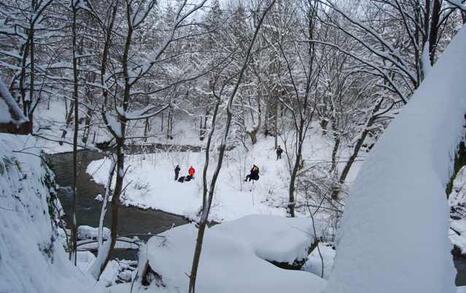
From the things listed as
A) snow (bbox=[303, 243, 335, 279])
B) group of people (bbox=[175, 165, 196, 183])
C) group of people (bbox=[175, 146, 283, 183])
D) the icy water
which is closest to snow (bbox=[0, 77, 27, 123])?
snow (bbox=[303, 243, 335, 279])

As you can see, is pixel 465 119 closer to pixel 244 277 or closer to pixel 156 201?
pixel 244 277

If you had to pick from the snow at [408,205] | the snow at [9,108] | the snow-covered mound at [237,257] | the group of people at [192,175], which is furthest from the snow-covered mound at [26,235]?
the group of people at [192,175]

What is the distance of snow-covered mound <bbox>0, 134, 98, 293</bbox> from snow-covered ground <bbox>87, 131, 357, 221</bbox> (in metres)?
10.2

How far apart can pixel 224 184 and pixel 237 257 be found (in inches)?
550

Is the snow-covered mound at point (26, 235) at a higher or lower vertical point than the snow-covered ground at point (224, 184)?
higher

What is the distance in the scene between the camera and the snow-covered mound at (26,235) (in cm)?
133

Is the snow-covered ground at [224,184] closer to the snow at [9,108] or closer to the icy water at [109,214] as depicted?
the icy water at [109,214]

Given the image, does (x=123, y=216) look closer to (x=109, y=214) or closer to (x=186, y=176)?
(x=109, y=214)

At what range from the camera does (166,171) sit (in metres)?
20.0

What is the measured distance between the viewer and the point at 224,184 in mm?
18016

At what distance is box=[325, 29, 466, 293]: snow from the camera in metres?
0.90

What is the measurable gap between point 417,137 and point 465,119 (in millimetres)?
445

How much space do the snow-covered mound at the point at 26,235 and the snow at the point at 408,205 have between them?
4.01 ft

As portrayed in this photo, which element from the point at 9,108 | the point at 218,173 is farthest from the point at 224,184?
the point at 9,108
